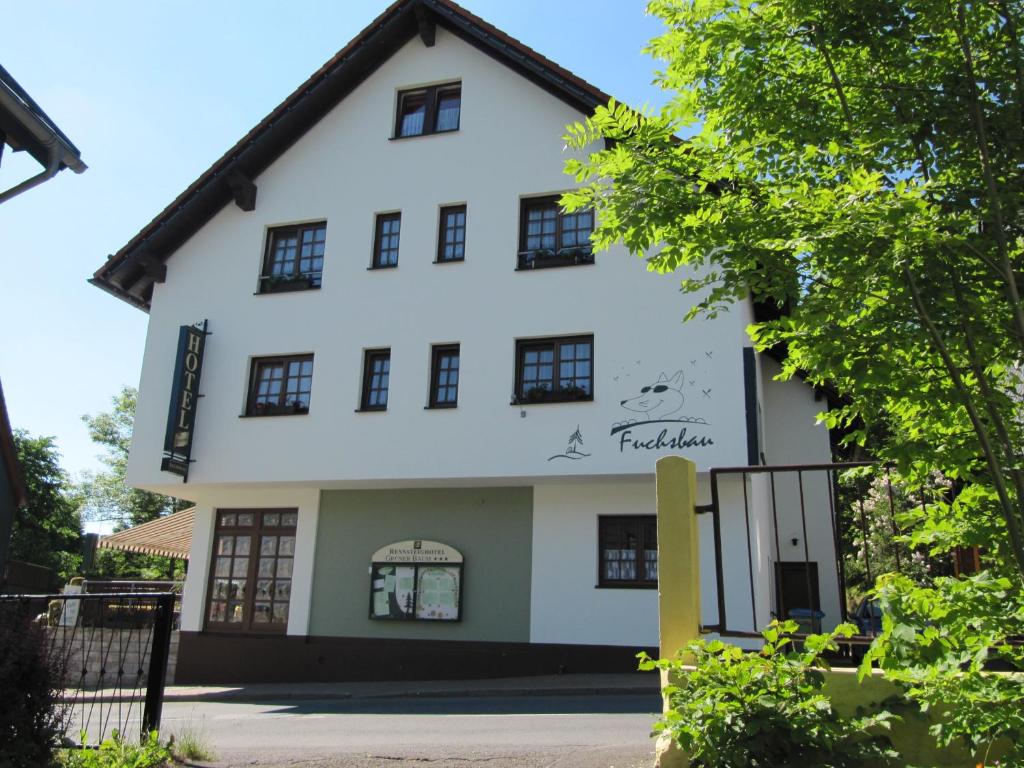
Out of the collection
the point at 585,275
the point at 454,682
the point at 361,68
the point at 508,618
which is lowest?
the point at 454,682

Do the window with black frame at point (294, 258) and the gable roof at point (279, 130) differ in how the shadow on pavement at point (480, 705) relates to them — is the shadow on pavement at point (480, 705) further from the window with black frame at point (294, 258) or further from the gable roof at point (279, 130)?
the gable roof at point (279, 130)

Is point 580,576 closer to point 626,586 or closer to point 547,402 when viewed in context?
point 626,586

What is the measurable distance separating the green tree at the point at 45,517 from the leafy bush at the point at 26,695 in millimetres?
42961

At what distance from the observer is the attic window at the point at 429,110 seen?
18.3 metres

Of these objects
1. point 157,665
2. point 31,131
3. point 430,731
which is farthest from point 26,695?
point 31,131

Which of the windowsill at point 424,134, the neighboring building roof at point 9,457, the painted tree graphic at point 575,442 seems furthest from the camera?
the windowsill at point 424,134

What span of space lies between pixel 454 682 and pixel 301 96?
12.0 metres

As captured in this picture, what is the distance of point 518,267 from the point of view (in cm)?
1661

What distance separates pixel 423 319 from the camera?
1692cm

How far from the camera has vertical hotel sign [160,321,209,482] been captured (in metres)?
17.1

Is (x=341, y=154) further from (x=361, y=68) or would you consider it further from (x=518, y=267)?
(x=518, y=267)

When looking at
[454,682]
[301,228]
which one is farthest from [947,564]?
[301,228]

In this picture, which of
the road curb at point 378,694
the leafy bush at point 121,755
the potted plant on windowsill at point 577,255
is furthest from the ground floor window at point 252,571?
the leafy bush at point 121,755

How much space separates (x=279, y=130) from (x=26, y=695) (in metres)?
15.0
